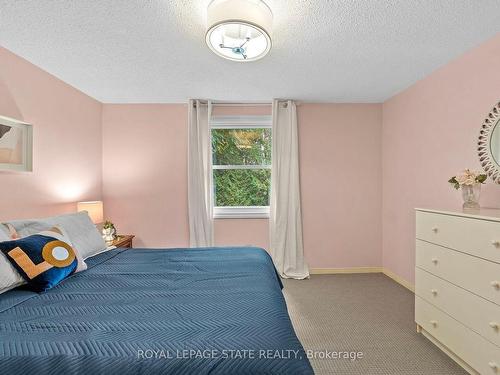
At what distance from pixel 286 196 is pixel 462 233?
2.17 meters

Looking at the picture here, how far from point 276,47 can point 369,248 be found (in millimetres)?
3032

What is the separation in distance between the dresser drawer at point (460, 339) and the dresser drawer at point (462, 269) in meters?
0.28

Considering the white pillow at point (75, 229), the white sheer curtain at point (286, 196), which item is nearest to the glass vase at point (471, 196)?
the white sheer curtain at point (286, 196)

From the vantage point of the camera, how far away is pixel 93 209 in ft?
10.2

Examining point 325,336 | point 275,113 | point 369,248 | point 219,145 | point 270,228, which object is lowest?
point 325,336

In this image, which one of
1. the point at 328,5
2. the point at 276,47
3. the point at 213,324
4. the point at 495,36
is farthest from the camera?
the point at 276,47

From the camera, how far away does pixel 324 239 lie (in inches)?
152

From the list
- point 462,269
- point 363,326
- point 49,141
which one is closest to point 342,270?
point 363,326

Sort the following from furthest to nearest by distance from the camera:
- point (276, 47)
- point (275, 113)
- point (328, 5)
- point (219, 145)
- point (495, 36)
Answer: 1. point (219, 145)
2. point (275, 113)
3. point (276, 47)
4. point (495, 36)
5. point (328, 5)

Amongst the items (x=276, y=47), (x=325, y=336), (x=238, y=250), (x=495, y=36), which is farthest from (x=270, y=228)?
(x=495, y=36)

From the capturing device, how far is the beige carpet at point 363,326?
1.88 metres

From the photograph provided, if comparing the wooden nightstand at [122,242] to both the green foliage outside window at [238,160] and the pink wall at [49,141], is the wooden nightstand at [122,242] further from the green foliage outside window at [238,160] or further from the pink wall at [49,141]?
the green foliage outside window at [238,160]

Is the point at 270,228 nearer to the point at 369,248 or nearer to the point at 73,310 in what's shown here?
the point at 369,248

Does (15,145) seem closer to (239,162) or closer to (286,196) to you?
(239,162)
